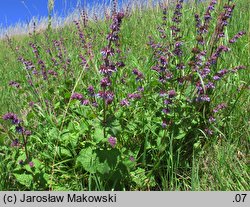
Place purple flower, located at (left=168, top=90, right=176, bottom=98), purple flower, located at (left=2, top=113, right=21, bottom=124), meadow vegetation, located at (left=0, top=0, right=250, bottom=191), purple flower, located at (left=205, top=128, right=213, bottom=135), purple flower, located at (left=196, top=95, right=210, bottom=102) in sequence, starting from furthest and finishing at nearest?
1. purple flower, located at (left=205, top=128, right=213, bottom=135)
2. purple flower, located at (left=196, top=95, right=210, bottom=102)
3. purple flower, located at (left=168, top=90, right=176, bottom=98)
4. meadow vegetation, located at (left=0, top=0, right=250, bottom=191)
5. purple flower, located at (left=2, top=113, right=21, bottom=124)

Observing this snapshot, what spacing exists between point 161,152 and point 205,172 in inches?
13.1

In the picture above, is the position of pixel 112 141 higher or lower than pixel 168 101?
lower

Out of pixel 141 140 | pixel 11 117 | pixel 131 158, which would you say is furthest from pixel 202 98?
pixel 11 117

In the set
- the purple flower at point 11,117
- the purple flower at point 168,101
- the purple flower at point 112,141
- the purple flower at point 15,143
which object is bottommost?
the purple flower at point 112,141

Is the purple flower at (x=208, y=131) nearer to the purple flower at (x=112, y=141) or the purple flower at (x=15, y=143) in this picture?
the purple flower at (x=112, y=141)

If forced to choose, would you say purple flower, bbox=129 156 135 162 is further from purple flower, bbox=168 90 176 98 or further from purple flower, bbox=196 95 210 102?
purple flower, bbox=196 95 210 102

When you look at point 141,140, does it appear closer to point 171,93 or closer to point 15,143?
point 171,93

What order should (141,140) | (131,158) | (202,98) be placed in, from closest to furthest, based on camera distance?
(131,158) → (202,98) → (141,140)

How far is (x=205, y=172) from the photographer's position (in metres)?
2.05

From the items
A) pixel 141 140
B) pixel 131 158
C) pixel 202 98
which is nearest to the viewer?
pixel 131 158

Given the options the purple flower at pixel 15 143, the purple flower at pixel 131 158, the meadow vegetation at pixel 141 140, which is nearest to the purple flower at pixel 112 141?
the meadow vegetation at pixel 141 140

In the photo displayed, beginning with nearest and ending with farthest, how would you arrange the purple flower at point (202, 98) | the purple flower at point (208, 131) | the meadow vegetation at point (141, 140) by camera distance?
the meadow vegetation at point (141, 140) → the purple flower at point (202, 98) → the purple flower at point (208, 131)

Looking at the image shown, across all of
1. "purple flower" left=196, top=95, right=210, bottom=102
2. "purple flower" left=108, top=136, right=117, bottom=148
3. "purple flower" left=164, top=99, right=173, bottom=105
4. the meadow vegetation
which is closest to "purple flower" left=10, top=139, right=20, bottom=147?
the meadow vegetation

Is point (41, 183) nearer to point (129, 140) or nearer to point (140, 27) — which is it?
point (129, 140)
